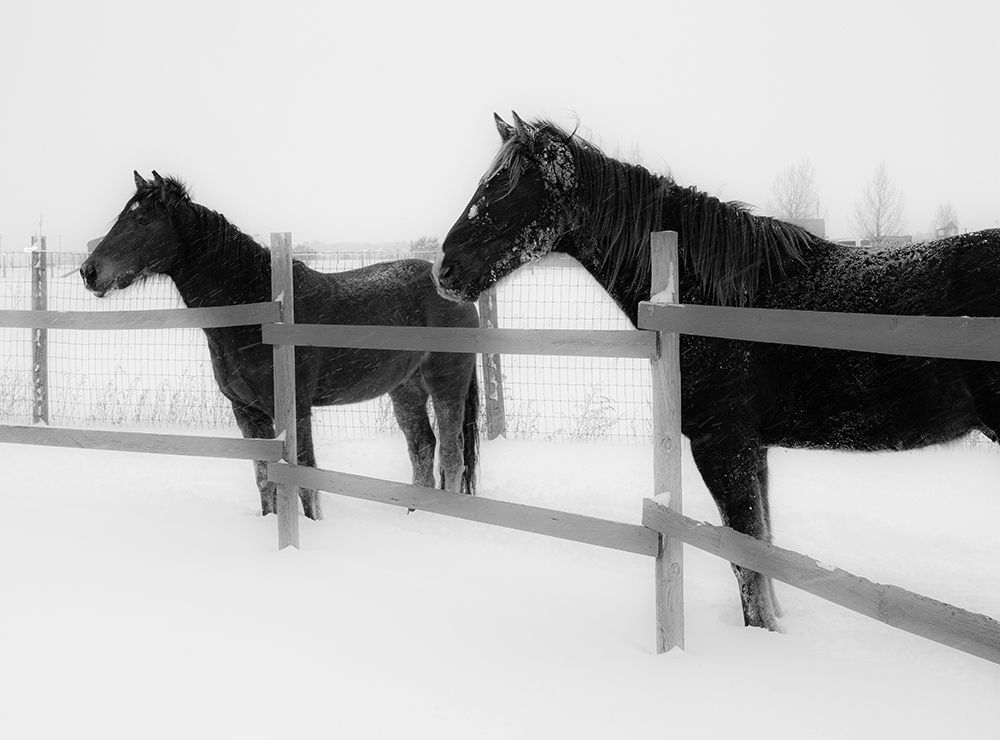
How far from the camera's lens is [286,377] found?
450 centimetres

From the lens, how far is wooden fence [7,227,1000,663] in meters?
2.11

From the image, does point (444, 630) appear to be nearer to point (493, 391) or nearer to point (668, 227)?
point (668, 227)

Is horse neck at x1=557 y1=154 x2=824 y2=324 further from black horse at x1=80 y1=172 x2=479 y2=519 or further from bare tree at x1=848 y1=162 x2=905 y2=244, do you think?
bare tree at x1=848 y1=162 x2=905 y2=244

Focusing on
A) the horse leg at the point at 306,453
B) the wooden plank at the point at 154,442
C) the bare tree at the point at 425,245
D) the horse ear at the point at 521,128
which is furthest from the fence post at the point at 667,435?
the bare tree at the point at 425,245

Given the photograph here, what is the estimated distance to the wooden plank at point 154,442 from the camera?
4.55m

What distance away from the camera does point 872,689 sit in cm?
262

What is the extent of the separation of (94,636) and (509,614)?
1.73 m

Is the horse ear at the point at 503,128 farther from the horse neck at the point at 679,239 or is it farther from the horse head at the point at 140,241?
the horse head at the point at 140,241

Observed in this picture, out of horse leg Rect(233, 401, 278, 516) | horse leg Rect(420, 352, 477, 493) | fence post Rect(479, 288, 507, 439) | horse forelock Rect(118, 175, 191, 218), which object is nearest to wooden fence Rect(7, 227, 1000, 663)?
horse leg Rect(233, 401, 278, 516)

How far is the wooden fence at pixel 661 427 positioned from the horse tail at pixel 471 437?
1551mm

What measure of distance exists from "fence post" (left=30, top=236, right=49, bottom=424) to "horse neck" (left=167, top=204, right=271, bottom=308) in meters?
4.82

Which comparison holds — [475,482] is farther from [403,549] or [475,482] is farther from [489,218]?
[489,218]

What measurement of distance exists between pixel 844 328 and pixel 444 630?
199 cm

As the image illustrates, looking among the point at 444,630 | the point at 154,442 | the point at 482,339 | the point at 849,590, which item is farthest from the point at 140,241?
the point at 849,590
